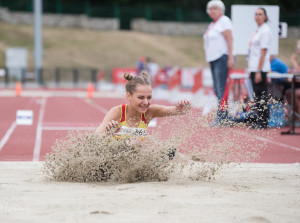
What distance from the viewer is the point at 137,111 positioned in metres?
6.27

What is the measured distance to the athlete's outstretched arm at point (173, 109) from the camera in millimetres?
5945

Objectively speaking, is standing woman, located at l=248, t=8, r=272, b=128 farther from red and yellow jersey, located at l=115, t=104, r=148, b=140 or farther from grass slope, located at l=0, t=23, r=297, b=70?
grass slope, located at l=0, t=23, r=297, b=70

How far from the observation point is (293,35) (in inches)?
2437

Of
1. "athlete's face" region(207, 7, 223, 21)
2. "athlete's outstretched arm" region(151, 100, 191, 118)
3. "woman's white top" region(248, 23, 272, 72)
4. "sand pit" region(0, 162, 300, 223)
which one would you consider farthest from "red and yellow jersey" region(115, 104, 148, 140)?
"athlete's face" region(207, 7, 223, 21)

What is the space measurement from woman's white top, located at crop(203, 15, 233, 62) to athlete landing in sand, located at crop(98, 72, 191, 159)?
18.3 feet

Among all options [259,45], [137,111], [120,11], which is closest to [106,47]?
[120,11]

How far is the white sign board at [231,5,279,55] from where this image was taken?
14164mm

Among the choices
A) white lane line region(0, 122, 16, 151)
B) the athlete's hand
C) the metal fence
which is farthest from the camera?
the metal fence

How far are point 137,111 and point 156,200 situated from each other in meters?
1.64

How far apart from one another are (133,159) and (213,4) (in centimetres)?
649

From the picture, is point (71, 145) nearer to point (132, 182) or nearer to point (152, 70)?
point (132, 182)

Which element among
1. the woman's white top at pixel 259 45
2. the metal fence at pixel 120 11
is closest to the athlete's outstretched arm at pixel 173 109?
the woman's white top at pixel 259 45

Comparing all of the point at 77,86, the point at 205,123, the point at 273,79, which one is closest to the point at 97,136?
the point at 205,123

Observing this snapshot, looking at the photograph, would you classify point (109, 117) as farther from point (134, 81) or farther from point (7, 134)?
point (7, 134)
